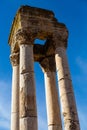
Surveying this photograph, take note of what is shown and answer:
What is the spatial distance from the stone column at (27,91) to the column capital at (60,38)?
8.21ft

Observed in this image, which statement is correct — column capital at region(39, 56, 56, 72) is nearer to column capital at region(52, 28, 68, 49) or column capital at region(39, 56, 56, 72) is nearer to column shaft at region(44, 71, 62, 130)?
column shaft at region(44, 71, 62, 130)

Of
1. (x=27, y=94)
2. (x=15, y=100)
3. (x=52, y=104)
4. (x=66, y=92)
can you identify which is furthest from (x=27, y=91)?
(x=52, y=104)

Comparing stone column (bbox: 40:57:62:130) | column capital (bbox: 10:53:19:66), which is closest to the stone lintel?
column capital (bbox: 10:53:19:66)

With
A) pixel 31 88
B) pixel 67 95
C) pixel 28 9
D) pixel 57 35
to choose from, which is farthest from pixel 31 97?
pixel 28 9

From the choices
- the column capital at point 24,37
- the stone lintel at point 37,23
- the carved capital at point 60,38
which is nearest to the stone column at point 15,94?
the stone lintel at point 37,23

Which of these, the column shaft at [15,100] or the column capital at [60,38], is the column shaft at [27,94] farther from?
the column shaft at [15,100]

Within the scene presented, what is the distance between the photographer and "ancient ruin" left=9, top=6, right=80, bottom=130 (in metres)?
17.3

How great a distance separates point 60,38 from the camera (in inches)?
846

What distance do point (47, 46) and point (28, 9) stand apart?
3979 millimetres

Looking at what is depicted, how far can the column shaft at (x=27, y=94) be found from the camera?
16156 millimetres

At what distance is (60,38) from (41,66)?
4355mm

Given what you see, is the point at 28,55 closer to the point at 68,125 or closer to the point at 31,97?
the point at 31,97

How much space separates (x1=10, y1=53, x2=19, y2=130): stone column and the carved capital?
3.86 m

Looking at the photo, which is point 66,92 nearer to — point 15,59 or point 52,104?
point 52,104
